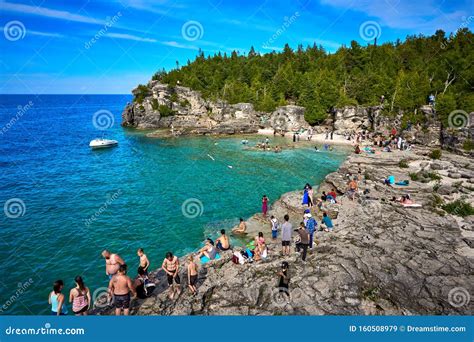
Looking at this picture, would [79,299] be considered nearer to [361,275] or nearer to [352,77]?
[361,275]

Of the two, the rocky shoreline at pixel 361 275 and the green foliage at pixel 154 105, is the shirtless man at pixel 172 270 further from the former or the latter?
the green foliage at pixel 154 105

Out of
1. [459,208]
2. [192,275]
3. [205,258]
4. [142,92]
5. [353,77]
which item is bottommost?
[205,258]

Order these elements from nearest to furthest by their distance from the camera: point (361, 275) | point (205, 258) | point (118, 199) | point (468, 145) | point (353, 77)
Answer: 1. point (361, 275)
2. point (205, 258)
3. point (118, 199)
4. point (468, 145)
5. point (353, 77)

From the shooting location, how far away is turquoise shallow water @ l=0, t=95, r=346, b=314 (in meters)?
19.6

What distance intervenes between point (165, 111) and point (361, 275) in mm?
81232

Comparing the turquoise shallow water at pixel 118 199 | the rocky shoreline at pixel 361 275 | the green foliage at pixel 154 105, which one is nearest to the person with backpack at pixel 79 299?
the rocky shoreline at pixel 361 275

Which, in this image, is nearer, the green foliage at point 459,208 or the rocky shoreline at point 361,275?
the rocky shoreline at point 361,275

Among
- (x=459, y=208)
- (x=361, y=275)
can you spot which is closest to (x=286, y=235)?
(x=361, y=275)

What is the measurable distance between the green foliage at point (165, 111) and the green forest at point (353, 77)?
875cm

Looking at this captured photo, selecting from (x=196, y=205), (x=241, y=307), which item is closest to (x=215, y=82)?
(x=196, y=205)

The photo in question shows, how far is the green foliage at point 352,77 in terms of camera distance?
190 ft

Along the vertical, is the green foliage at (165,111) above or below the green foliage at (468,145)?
above

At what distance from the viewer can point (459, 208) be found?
2220cm

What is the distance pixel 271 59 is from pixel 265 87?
26.1 meters
